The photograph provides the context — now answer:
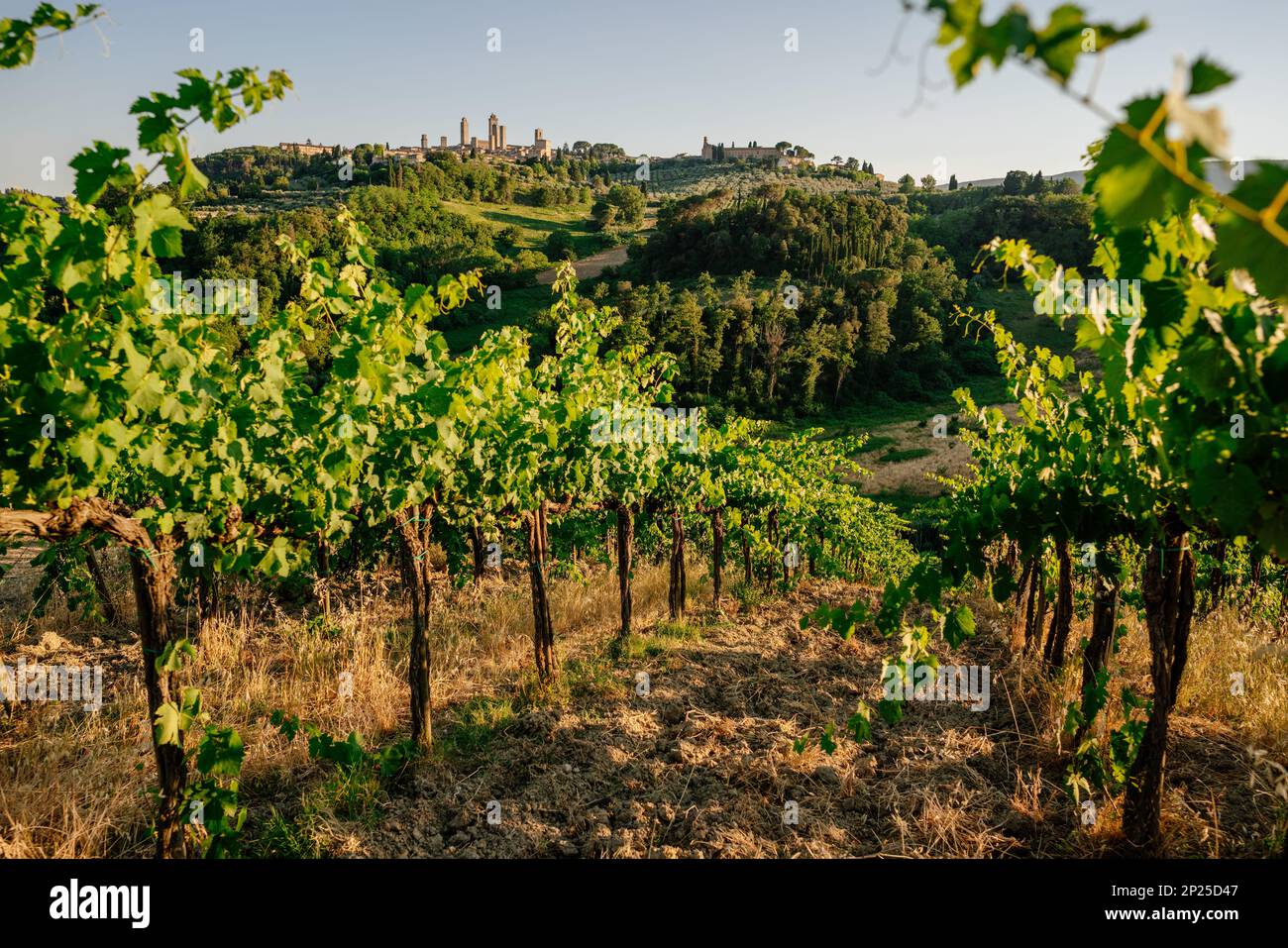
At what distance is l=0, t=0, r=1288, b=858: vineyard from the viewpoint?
76.6 inches

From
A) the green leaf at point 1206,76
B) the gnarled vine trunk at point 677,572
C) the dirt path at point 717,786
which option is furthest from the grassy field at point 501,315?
the green leaf at point 1206,76

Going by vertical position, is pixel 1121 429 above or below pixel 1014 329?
below

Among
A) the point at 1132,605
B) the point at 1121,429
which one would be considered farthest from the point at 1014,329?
the point at 1121,429

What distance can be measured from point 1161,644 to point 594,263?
7824 centimetres

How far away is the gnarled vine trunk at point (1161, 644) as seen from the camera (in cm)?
299

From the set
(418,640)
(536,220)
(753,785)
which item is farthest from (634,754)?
(536,220)

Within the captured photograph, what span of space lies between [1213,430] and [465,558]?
36.5ft

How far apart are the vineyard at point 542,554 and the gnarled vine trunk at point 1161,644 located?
20mm

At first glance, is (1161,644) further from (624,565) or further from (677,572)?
(677,572)

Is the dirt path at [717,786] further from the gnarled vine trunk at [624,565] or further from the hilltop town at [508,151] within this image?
the hilltop town at [508,151]

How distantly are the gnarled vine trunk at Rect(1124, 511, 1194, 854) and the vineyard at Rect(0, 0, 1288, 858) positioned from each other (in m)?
0.02

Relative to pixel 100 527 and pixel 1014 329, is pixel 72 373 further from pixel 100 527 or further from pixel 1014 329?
pixel 1014 329

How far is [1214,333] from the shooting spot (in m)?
1.43
